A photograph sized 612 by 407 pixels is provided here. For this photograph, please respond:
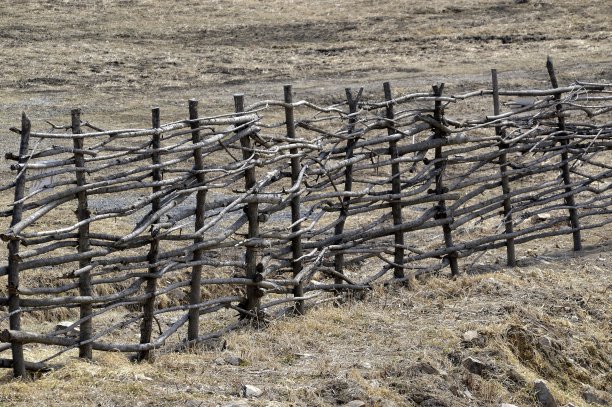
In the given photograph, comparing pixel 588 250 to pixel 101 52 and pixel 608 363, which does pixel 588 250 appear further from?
pixel 101 52

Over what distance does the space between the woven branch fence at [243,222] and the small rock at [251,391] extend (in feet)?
3.15

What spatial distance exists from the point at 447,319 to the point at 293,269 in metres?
1.18

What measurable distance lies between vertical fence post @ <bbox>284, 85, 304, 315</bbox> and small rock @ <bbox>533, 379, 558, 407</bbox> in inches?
77.2

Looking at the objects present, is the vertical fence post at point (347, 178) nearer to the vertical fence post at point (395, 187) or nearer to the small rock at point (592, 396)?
the vertical fence post at point (395, 187)

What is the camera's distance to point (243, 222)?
26.2 feet

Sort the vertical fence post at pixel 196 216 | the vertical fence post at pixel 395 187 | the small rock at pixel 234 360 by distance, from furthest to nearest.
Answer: the vertical fence post at pixel 395 187, the vertical fence post at pixel 196 216, the small rock at pixel 234 360

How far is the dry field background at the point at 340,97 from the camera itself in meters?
6.64

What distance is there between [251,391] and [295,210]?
222 cm

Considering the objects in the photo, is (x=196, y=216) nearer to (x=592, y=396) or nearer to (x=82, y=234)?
(x=82, y=234)

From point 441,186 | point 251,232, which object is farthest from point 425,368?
point 441,186

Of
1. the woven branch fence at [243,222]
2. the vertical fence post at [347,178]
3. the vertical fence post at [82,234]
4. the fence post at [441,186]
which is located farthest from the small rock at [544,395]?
the vertical fence post at [82,234]

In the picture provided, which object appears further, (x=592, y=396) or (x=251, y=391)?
(x=592, y=396)

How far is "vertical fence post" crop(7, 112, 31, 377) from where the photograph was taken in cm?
627

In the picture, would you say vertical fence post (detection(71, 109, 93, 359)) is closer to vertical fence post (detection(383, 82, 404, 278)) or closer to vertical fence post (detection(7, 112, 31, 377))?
vertical fence post (detection(7, 112, 31, 377))
